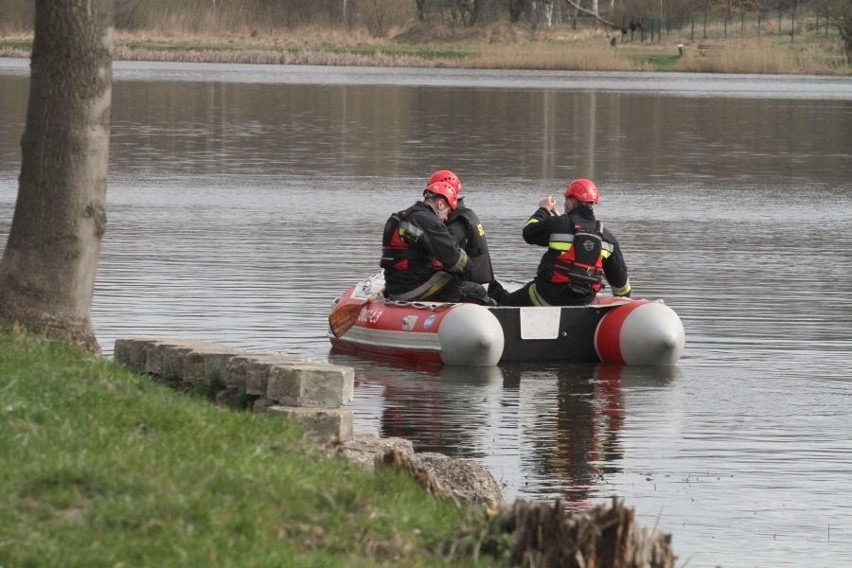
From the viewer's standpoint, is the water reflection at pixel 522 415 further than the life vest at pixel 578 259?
No

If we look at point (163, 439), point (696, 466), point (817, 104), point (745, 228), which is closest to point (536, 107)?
point (817, 104)

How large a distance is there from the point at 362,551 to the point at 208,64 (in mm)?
77576

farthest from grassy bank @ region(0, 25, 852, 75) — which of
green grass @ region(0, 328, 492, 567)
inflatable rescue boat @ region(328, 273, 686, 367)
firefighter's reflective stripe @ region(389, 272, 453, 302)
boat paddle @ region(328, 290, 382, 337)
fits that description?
green grass @ region(0, 328, 492, 567)

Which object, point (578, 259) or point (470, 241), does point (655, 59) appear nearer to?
point (470, 241)

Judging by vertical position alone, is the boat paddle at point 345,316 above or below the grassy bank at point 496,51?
above

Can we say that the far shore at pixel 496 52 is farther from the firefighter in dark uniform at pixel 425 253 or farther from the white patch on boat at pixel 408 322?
the white patch on boat at pixel 408 322

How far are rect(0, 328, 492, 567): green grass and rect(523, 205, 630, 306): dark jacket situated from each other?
7497mm

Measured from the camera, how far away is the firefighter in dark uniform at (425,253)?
16.3 metres

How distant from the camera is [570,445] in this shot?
1277 cm

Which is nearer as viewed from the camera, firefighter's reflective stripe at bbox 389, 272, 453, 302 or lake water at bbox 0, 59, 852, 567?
lake water at bbox 0, 59, 852, 567

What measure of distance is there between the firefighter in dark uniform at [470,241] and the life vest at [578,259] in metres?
0.73

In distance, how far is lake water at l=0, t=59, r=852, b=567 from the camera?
11820mm

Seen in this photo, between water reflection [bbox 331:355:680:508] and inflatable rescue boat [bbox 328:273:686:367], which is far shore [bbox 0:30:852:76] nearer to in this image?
inflatable rescue boat [bbox 328:273:686:367]

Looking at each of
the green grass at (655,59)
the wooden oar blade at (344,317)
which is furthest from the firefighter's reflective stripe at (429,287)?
the green grass at (655,59)
